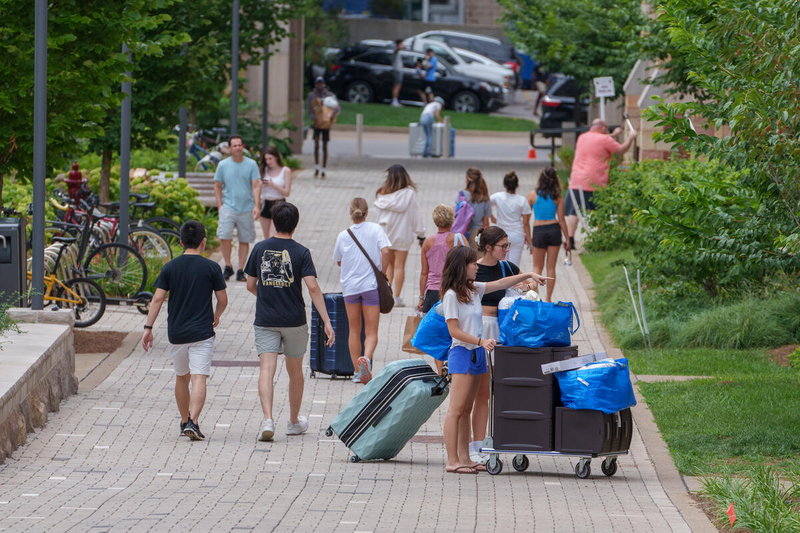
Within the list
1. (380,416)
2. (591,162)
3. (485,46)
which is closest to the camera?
(380,416)

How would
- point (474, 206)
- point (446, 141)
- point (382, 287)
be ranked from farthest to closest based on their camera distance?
Answer: point (446, 141), point (474, 206), point (382, 287)

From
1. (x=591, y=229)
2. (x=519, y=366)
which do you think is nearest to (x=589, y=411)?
(x=519, y=366)

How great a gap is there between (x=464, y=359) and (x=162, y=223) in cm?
982

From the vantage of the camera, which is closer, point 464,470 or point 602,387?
point 602,387

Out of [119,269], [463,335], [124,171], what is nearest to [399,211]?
[119,269]

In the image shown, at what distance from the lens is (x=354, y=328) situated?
1084 centimetres

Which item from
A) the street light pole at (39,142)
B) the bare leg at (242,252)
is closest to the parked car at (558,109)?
the bare leg at (242,252)

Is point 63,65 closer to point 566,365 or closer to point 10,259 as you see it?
point 10,259

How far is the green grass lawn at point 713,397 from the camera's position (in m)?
8.55

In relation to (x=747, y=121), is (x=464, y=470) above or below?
below

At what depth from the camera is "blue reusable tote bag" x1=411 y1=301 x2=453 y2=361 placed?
825 cm

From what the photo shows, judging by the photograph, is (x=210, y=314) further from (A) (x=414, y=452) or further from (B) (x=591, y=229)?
(B) (x=591, y=229)

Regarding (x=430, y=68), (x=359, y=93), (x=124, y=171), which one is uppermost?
(x=430, y=68)

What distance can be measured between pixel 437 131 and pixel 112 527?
24163mm
